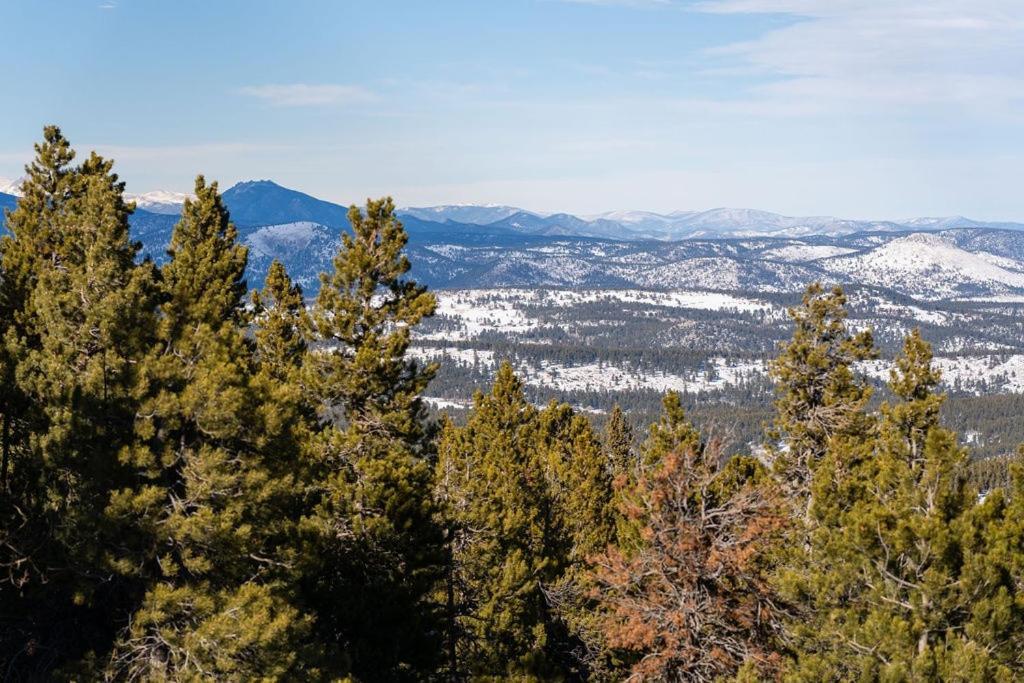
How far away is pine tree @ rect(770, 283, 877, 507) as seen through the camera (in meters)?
37.0

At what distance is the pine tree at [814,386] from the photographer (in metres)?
37.0

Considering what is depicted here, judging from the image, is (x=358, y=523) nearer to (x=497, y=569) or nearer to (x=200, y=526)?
(x=497, y=569)

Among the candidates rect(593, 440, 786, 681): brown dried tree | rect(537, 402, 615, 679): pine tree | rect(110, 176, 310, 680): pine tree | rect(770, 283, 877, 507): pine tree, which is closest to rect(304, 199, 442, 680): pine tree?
rect(110, 176, 310, 680): pine tree

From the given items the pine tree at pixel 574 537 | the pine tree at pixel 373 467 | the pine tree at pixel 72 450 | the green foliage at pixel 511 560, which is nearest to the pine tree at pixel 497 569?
the green foliage at pixel 511 560

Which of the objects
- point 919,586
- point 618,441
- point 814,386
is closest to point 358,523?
point 919,586

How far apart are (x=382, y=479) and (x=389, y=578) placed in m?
2.85

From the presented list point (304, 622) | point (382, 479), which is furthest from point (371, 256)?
point (304, 622)

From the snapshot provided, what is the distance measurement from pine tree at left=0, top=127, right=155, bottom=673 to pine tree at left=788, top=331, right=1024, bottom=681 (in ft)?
48.8

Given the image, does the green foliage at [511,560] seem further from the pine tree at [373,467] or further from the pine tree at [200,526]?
the pine tree at [200,526]

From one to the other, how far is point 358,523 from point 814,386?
2253 cm

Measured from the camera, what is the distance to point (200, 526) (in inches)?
627

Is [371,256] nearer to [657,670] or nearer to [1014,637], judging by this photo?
[657,670]

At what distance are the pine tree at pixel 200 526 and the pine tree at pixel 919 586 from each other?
37.4 ft

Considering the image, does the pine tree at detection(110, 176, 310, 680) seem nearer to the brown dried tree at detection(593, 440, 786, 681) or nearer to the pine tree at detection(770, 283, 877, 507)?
the brown dried tree at detection(593, 440, 786, 681)
